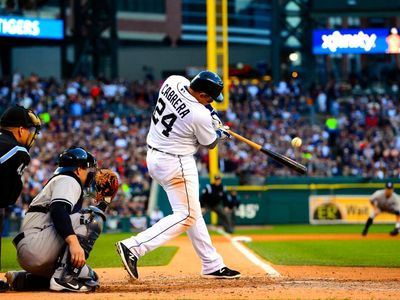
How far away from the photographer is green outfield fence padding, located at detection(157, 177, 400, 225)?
89.6 ft

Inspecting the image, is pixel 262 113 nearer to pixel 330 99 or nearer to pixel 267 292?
pixel 330 99

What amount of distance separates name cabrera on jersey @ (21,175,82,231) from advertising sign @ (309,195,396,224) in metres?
20.0

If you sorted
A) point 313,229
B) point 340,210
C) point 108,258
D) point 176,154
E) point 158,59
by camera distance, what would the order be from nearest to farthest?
point 176,154 → point 108,258 → point 313,229 → point 340,210 → point 158,59

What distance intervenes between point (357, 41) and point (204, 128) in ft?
53.4

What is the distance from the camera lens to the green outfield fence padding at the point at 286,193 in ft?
89.6

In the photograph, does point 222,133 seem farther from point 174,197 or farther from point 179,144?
point 174,197

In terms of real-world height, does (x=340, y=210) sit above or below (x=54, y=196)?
below

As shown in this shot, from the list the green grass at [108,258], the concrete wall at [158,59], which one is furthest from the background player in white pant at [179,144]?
the concrete wall at [158,59]

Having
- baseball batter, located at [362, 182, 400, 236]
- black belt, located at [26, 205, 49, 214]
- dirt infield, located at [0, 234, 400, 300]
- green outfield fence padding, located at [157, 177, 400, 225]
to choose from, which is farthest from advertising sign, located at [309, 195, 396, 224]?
black belt, located at [26, 205, 49, 214]

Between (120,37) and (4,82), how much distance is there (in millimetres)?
21183

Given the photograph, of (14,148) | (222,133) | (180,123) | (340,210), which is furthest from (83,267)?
(340,210)

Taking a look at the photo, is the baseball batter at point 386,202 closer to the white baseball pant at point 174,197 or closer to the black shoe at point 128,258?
the white baseball pant at point 174,197

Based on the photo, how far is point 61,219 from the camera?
7.62 m

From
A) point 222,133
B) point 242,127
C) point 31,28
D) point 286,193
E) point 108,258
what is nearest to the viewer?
point 222,133
